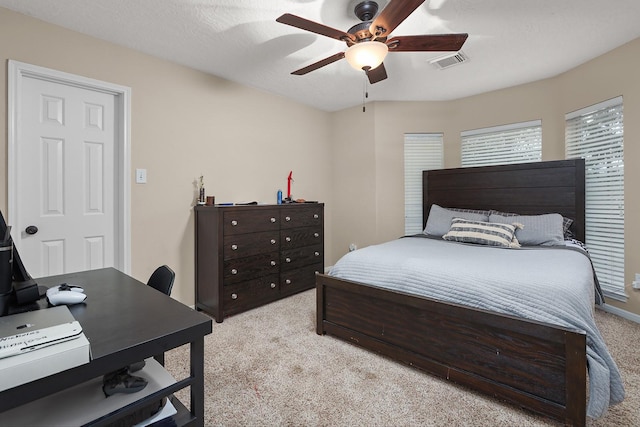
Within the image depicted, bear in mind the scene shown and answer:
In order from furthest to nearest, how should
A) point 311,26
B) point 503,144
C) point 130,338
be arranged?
point 503,144 → point 311,26 → point 130,338

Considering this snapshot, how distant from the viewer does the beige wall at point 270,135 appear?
2576mm

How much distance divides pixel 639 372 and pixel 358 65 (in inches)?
101

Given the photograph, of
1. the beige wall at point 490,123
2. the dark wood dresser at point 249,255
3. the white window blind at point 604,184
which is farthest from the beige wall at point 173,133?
the white window blind at point 604,184

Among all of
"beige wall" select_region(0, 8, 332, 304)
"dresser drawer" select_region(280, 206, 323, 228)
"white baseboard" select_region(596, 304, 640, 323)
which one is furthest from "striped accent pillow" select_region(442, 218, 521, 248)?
"beige wall" select_region(0, 8, 332, 304)

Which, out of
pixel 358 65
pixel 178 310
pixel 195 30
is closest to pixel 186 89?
pixel 195 30

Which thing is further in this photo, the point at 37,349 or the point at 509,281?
the point at 509,281

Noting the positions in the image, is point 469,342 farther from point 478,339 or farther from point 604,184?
point 604,184

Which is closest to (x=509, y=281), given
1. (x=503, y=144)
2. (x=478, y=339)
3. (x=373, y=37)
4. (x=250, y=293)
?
(x=478, y=339)

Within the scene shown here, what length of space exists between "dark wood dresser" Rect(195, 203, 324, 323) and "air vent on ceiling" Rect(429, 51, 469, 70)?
6.35ft

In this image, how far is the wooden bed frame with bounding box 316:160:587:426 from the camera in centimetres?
143

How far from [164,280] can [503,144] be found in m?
3.87

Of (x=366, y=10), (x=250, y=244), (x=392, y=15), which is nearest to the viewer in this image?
(x=392, y=15)

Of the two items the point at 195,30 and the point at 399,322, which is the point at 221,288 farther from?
the point at 195,30

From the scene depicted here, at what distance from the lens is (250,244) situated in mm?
2992
